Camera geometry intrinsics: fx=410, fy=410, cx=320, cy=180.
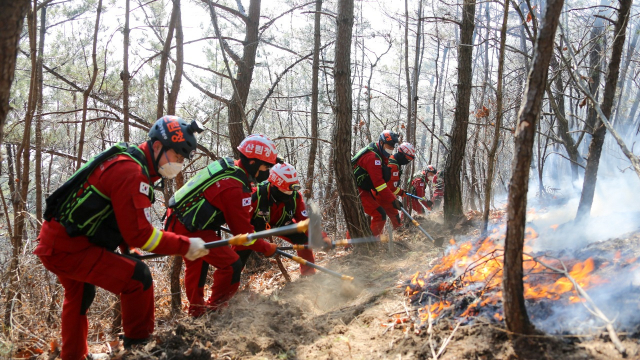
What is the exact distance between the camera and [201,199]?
17.0 ft

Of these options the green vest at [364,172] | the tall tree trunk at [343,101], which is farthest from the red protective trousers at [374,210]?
the tall tree trunk at [343,101]

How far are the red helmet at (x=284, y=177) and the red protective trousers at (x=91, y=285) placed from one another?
9.47 feet

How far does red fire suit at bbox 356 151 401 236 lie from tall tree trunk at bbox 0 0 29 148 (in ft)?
22.8

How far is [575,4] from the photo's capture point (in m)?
23.7

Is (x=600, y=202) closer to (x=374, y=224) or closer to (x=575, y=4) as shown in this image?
(x=374, y=224)

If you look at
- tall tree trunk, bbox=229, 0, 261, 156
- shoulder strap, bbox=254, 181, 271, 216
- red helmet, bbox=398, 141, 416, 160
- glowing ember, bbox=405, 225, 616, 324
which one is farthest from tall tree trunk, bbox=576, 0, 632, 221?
tall tree trunk, bbox=229, 0, 261, 156

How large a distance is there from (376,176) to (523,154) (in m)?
5.96

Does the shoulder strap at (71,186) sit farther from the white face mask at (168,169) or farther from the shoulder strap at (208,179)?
the shoulder strap at (208,179)

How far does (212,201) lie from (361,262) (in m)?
2.96

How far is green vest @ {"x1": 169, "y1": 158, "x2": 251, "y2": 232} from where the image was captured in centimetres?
514

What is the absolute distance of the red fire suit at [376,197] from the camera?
348 inches

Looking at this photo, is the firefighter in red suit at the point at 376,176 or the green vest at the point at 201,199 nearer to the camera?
the green vest at the point at 201,199

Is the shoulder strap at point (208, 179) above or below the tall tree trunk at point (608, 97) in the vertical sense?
below

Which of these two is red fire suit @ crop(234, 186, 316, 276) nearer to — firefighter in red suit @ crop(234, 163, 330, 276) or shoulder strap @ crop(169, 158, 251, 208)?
firefighter in red suit @ crop(234, 163, 330, 276)
